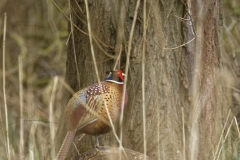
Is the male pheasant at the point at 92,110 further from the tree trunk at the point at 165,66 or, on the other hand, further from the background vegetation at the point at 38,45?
the background vegetation at the point at 38,45

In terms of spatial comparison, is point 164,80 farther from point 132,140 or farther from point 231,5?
point 231,5

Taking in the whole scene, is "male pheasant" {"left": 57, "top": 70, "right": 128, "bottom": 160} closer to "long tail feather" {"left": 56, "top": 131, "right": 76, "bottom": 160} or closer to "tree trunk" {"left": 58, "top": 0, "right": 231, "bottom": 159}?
"long tail feather" {"left": 56, "top": 131, "right": 76, "bottom": 160}

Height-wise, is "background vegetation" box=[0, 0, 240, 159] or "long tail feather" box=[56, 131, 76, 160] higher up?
"background vegetation" box=[0, 0, 240, 159]

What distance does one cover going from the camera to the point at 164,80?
495 cm

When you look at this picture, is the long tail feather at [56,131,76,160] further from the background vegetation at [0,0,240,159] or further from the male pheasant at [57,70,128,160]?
the background vegetation at [0,0,240,159]

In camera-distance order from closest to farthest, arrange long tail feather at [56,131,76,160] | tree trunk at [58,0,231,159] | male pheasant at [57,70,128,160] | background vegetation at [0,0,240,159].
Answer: long tail feather at [56,131,76,160] < male pheasant at [57,70,128,160] < tree trunk at [58,0,231,159] < background vegetation at [0,0,240,159]

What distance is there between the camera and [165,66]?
4934 mm

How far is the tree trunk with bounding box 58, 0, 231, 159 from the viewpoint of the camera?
4.89m

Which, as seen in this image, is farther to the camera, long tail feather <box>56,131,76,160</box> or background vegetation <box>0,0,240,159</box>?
background vegetation <box>0,0,240,159</box>

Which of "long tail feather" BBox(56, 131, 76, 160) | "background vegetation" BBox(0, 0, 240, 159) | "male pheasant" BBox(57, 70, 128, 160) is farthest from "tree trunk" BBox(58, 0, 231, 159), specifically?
"background vegetation" BBox(0, 0, 240, 159)

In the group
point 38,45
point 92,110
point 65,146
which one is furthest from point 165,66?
point 38,45

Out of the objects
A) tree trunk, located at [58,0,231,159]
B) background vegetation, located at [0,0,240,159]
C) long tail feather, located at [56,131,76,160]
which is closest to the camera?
long tail feather, located at [56,131,76,160]

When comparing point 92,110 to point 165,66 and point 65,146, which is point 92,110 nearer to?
point 65,146

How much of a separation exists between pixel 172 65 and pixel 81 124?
2.99 ft
